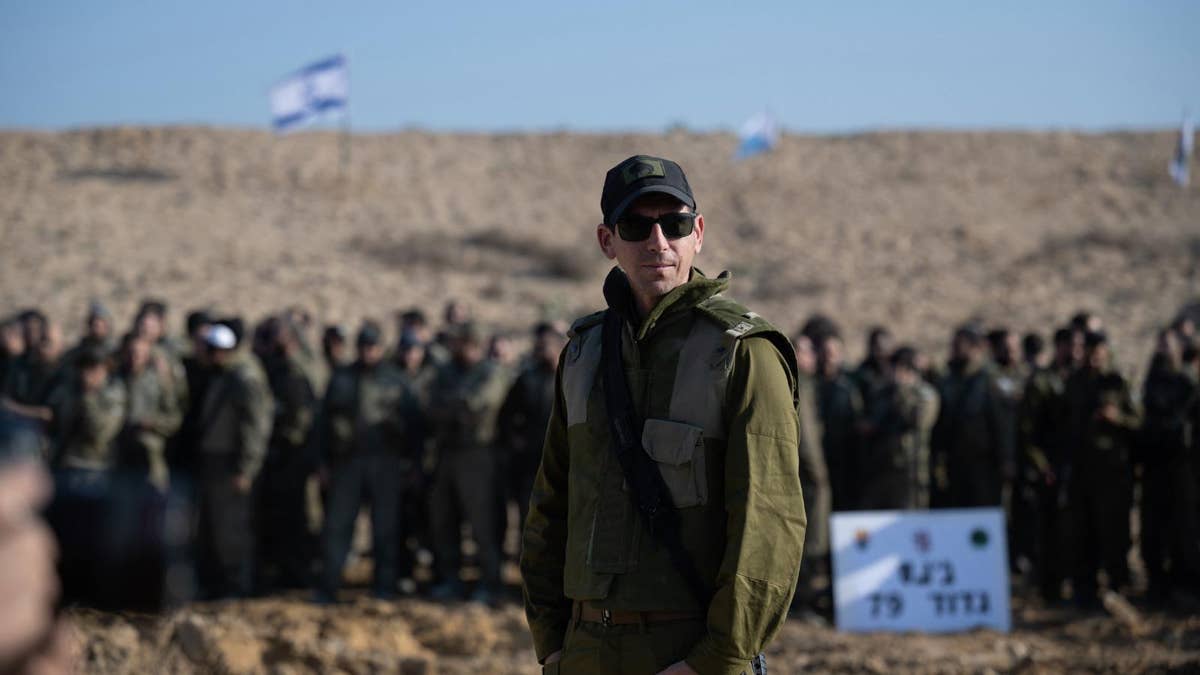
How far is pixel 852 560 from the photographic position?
365 inches

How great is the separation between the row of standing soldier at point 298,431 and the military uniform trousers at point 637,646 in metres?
6.96

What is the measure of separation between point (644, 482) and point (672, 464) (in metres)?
0.08

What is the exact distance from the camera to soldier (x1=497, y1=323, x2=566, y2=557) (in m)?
10.7

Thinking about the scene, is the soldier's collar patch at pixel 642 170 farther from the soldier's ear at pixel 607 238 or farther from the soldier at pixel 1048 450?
the soldier at pixel 1048 450

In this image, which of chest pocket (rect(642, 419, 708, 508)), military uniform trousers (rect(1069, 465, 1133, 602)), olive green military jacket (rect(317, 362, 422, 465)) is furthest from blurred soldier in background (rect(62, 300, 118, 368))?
chest pocket (rect(642, 419, 708, 508))

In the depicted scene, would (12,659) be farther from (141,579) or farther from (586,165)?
(586,165)

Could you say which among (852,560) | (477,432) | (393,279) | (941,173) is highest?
(941,173)

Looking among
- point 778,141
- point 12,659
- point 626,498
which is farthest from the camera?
point 778,141

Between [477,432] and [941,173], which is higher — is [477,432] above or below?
below

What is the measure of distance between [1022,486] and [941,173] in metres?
33.5

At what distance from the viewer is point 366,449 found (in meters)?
10.8

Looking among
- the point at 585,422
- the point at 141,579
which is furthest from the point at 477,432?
the point at 141,579

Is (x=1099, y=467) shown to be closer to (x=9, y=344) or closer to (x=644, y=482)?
(x=644, y=482)

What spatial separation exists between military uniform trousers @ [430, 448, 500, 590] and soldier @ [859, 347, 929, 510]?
2.94 metres
